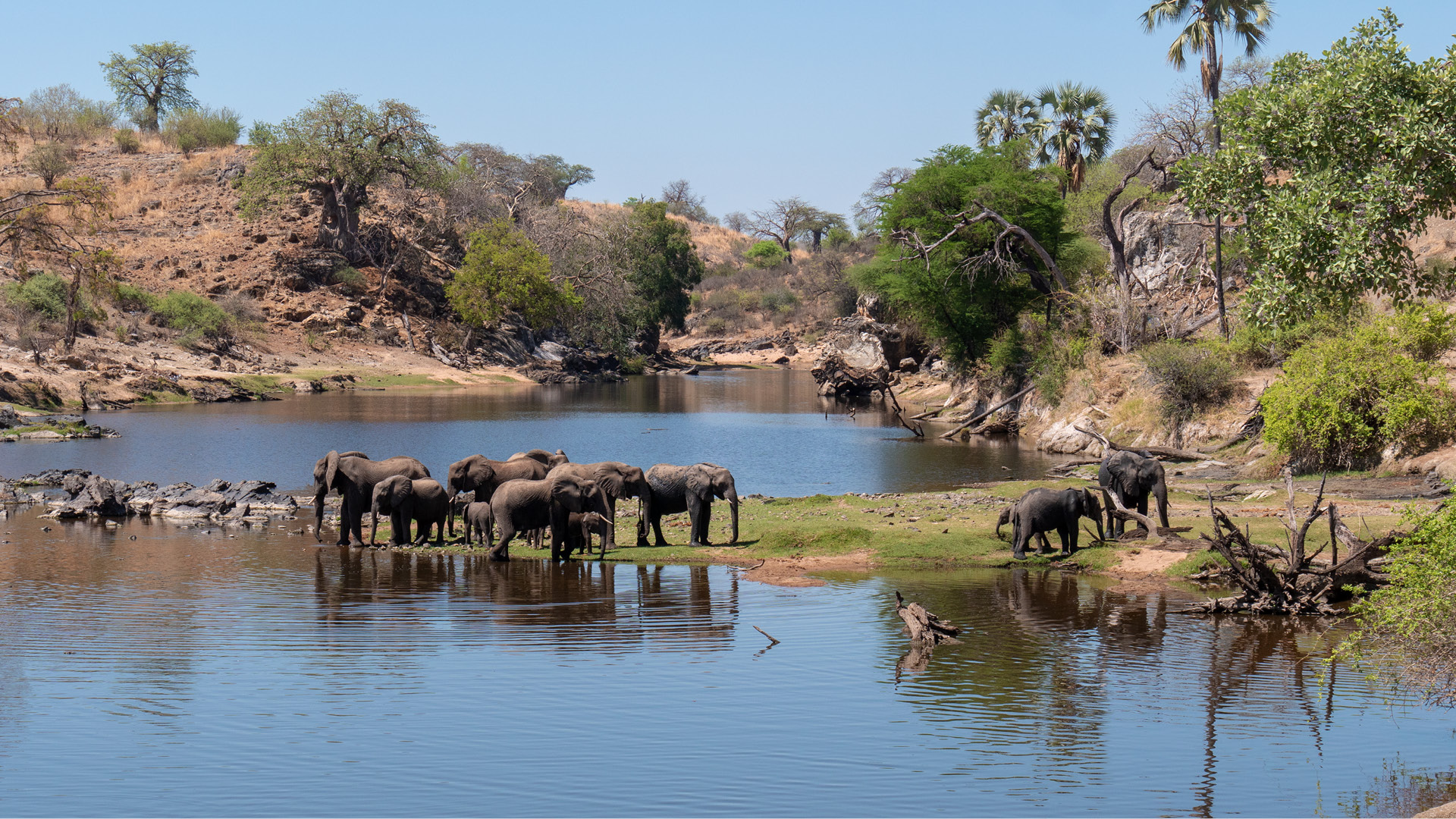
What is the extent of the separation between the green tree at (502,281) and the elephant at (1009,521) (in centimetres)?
6546

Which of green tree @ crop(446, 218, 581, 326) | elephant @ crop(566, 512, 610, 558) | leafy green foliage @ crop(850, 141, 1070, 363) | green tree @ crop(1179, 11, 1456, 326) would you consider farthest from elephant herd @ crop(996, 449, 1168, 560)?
green tree @ crop(446, 218, 581, 326)

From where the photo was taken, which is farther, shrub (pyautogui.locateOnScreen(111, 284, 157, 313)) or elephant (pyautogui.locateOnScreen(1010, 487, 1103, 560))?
shrub (pyautogui.locateOnScreen(111, 284, 157, 313))

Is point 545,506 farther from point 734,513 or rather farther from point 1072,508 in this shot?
point 1072,508

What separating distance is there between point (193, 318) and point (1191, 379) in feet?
181

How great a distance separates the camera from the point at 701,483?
20.1 m

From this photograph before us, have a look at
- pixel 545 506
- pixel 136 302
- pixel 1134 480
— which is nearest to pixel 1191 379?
pixel 1134 480

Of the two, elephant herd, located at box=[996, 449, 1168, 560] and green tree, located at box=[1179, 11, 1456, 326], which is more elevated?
green tree, located at box=[1179, 11, 1456, 326]

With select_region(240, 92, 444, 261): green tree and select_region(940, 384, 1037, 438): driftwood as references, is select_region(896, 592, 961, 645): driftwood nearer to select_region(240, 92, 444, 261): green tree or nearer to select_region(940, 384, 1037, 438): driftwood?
select_region(940, 384, 1037, 438): driftwood

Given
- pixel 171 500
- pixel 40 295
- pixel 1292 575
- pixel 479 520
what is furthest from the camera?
pixel 40 295

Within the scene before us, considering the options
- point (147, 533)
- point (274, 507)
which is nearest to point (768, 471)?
point (274, 507)

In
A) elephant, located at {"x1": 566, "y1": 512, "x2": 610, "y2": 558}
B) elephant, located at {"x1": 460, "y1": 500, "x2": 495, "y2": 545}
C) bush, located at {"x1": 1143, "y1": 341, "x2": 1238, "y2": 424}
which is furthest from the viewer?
bush, located at {"x1": 1143, "y1": 341, "x2": 1238, "y2": 424}

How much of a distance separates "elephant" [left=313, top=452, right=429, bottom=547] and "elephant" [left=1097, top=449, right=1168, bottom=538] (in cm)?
1298

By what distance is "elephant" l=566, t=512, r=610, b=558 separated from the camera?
19.4m

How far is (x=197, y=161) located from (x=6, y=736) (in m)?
97.1
